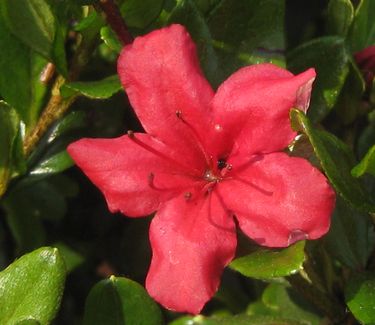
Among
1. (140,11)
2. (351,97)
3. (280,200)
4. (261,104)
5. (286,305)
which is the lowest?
(286,305)

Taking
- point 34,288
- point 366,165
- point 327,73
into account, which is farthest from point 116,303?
point 327,73

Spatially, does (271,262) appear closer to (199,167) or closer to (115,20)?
(199,167)

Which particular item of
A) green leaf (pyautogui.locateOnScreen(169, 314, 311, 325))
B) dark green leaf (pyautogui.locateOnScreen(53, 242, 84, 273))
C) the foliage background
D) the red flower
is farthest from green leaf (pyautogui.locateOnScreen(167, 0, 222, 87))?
dark green leaf (pyautogui.locateOnScreen(53, 242, 84, 273))

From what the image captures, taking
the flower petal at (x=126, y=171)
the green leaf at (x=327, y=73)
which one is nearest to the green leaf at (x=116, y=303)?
the flower petal at (x=126, y=171)

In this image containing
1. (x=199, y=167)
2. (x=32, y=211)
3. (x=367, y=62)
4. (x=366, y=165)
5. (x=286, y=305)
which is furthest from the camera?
(x=32, y=211)

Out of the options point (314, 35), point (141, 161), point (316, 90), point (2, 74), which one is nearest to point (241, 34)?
point (316, 90)

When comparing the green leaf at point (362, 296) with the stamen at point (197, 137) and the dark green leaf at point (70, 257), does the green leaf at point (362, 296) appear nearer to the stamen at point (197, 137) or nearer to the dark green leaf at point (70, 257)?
the stamen at point (197, 137)

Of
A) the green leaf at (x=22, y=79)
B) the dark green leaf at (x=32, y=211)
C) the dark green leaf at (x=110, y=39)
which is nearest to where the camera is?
the dark green leaf at (x=110, y=39)
